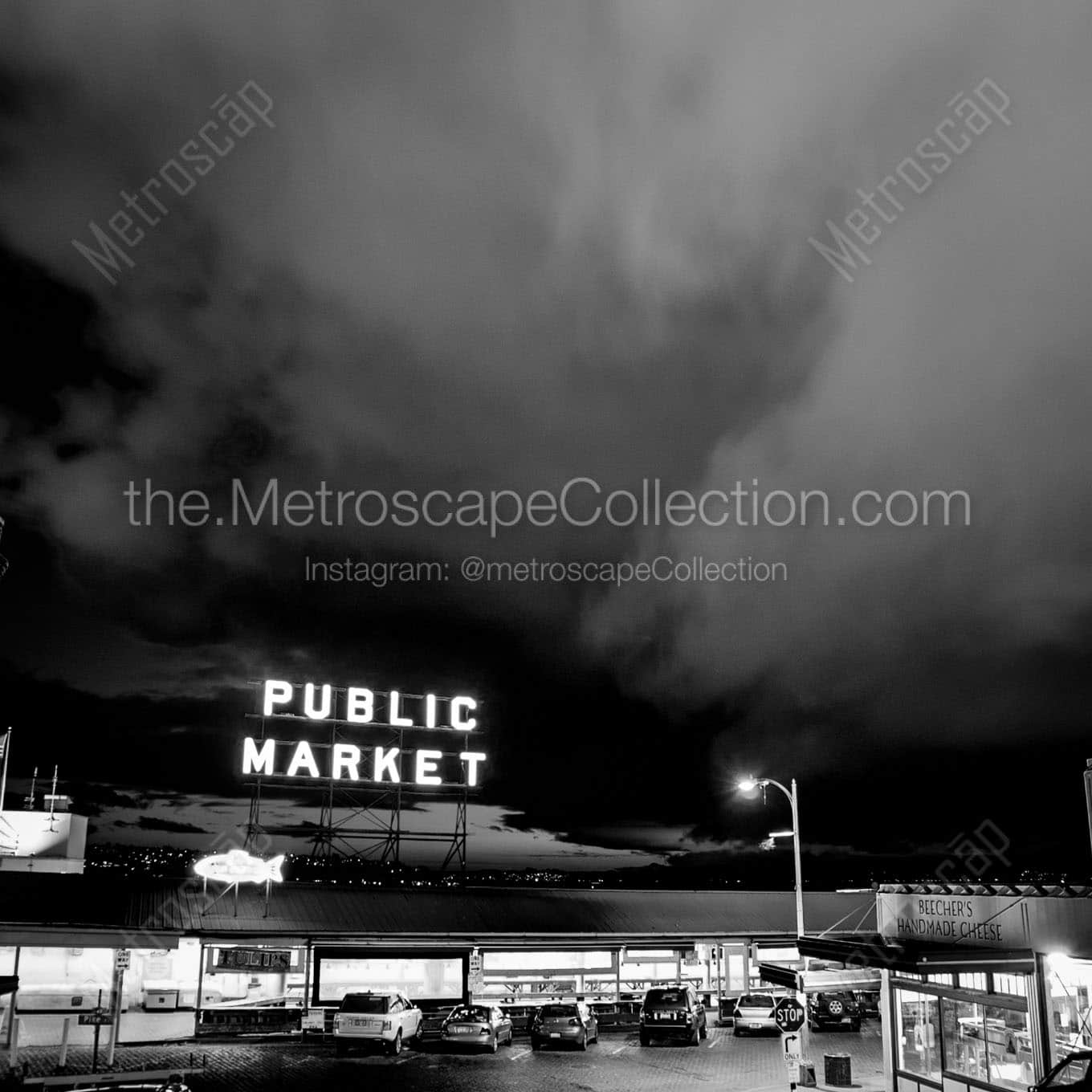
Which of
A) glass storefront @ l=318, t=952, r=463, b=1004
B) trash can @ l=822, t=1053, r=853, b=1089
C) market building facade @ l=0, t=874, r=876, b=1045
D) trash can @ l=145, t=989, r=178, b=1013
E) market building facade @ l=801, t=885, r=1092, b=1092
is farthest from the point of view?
glass storefront @ l=318, t=952, r=463, b=1004

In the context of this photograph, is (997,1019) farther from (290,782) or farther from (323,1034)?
(290,782)

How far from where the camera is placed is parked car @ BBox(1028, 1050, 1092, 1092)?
13.2m

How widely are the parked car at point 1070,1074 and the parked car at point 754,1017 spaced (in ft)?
63.1

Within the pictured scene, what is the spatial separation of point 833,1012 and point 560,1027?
11.6 m

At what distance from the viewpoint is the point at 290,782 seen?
149 ft

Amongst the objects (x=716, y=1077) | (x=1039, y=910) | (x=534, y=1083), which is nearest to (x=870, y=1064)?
(x=716, y=1077)

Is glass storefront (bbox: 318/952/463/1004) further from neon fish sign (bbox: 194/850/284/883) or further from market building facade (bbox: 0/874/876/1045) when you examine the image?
neon fish sign (bbox: 194/850/284/883)

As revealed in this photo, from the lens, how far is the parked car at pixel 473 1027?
92.9ft

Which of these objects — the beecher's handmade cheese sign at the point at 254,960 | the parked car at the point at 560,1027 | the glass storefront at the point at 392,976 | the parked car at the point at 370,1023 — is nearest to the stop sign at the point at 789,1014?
the parked car at the point at 560,1027

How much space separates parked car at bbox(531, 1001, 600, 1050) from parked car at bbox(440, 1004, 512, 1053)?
123 cm

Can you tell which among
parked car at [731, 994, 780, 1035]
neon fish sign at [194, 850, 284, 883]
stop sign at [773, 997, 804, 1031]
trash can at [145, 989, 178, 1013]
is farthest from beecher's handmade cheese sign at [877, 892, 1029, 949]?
trash can at [145, 989, 178, 1013]

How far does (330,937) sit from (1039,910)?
80.5ft

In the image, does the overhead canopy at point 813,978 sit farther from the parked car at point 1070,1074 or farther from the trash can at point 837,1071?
the parked car at point 1070,1074

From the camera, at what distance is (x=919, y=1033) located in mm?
19141
